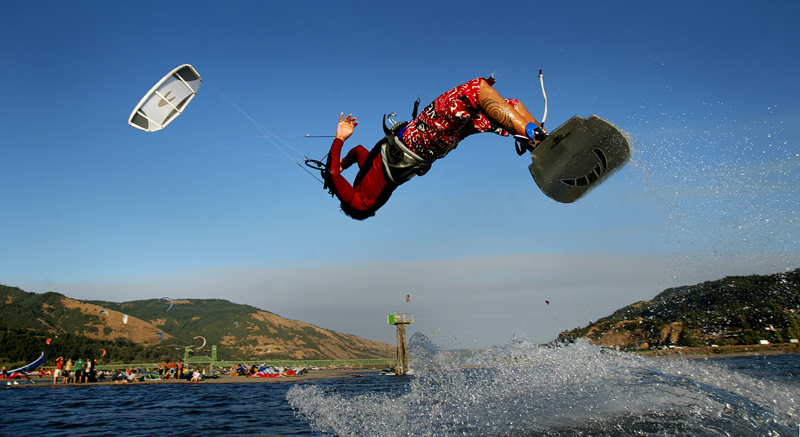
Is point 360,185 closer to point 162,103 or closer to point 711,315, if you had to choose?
point 162,103

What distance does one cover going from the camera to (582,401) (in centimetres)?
482

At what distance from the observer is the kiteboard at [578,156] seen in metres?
3.57

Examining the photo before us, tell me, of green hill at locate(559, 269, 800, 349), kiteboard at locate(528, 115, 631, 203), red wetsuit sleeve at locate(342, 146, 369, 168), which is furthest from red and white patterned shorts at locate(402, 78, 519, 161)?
green hill at locate(559, 269, 800, 349)

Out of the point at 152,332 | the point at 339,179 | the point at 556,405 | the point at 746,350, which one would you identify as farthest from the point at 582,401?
the point at 152,332

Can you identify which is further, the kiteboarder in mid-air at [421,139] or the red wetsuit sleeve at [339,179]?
the red wetsuit sleeve at [339,179]

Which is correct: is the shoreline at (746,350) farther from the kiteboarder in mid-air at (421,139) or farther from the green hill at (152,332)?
the green hill at (152,332)

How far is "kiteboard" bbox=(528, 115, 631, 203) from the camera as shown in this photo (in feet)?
11.7

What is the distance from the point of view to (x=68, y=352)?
58.8 metres

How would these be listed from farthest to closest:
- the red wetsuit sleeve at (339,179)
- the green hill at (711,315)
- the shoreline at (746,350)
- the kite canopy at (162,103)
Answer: the shoreline at (746,350)
the green hill at (711,315)
the kite canopy at (162,103)
the red wetsuit sleeve at (339,179)

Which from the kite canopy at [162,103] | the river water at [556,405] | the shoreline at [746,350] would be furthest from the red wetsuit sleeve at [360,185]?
the shoreline at [746,350]

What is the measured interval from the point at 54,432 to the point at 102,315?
97.2 metres

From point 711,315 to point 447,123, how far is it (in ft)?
93.5

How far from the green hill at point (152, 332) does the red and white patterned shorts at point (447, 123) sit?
208ft

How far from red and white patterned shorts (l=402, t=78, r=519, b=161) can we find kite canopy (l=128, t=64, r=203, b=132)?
321 inches
